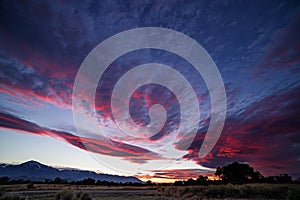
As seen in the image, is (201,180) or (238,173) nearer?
(238,173)

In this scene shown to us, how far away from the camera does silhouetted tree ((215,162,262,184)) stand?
237 feet

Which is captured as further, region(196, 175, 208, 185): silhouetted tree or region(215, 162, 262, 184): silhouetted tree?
region(196, 175, 208, 185): silhouetted tree

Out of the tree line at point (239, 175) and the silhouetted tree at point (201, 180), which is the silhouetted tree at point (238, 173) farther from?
the silhouetted tree at point (201, 180)

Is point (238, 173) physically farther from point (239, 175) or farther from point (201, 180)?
point (201, 180)

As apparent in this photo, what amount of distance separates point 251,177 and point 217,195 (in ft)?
205

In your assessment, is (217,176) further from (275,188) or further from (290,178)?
(275,188)

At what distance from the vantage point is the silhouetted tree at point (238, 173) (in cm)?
7225

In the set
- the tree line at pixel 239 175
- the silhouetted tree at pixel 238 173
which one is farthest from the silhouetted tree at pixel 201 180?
the silhouetted tree at pixel 238 173

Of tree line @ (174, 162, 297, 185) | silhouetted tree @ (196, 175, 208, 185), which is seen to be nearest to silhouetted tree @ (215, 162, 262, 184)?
tree line @ (174, 162, 297, 185)

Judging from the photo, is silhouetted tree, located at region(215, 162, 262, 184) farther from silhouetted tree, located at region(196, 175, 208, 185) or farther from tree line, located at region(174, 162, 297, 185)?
silhouetted tree, located at region(196, 175, 208, 185)

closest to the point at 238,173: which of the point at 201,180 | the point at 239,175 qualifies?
the point at 239,175

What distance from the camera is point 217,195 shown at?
74.3ft

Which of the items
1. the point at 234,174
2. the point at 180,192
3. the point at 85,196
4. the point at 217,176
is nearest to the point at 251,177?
the point at 234,174

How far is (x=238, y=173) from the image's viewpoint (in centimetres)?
7325
